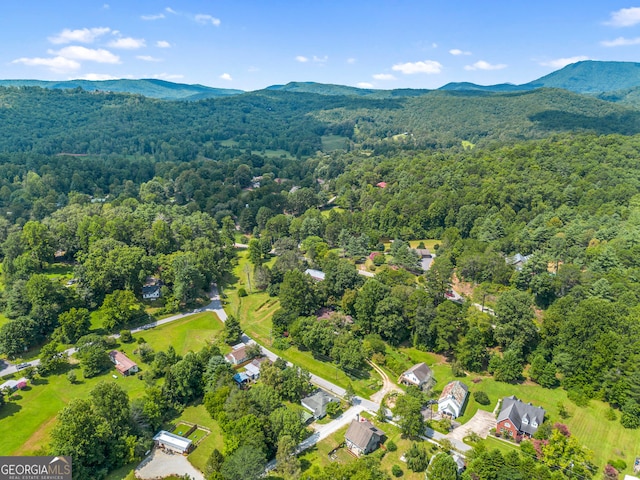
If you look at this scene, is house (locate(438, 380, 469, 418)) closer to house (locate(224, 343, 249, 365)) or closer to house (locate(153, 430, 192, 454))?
house (locate(224, 343, 249, 365))

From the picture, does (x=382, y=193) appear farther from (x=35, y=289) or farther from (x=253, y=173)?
(x=35, y=289)

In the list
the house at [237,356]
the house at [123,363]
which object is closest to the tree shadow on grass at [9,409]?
the house at [123,363]

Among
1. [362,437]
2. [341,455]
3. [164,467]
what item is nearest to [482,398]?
[362,437]

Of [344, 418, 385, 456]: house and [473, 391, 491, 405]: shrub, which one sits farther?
[473, 391, 491, 405]: shrub

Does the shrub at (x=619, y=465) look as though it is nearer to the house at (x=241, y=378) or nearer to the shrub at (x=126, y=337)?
the house at (x=241, y=378)

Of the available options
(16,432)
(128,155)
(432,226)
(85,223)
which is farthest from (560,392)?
(128,155)

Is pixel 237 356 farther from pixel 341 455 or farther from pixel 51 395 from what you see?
pixel 51 395

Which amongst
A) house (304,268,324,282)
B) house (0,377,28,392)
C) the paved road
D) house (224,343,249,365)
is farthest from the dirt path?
house (0,377,28,392)
